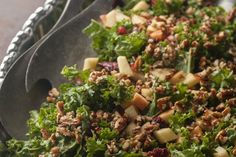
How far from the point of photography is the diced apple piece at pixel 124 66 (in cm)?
234

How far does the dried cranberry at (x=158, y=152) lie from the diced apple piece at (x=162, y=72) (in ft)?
1.19

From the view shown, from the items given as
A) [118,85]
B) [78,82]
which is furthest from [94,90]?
[78,82]

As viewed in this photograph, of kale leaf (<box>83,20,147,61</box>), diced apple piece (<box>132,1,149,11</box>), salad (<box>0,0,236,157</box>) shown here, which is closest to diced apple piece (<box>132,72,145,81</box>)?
salad (<box>0,0,236,157</box>)

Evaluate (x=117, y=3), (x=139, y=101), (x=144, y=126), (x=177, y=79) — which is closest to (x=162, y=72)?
(x=177, y=79)

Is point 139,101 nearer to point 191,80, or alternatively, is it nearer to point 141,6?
point 191,80

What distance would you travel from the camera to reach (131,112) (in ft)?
7.19

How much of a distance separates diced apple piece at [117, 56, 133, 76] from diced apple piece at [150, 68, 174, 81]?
10 centimetres

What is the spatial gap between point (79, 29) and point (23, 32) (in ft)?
0.87

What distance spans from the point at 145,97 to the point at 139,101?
0.14ft

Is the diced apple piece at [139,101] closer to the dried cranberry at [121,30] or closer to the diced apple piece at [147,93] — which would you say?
the diced apple piece at [147,93]

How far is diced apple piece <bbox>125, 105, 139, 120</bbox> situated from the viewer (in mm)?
2184

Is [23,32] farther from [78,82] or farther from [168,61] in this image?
[168,61]

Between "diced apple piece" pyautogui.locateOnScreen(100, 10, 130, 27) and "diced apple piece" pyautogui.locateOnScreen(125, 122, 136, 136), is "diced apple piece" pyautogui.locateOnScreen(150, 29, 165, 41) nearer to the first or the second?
"diced apple piece" pyautogui.locateOnScreen(100, 10, 130, 27)

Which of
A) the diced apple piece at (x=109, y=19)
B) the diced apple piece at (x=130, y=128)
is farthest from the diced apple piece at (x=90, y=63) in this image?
the diced apple piece at (x=130, y=128)
